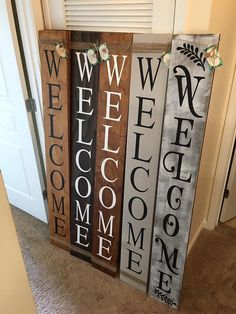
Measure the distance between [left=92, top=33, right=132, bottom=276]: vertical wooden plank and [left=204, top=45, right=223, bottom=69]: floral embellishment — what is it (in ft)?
1.15

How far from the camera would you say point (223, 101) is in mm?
1678

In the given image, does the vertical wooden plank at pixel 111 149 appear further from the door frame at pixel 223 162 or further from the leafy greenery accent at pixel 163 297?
the door frame at pixel 223 162

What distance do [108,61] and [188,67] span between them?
0.39 m

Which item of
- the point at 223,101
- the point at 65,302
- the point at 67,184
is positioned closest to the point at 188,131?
the point at 223,101

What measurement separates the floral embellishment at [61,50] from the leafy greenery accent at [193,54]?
60 cm

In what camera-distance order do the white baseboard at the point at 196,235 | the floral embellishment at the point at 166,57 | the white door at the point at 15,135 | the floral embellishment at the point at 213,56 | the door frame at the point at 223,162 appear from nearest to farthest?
the floral embellishment at the point at 213,56 < the floral embellishment at the point at 166,57 < the white door at the point at 15,135 < the door frame at the point at 223,162 < the white baseboard at the point at 196,235

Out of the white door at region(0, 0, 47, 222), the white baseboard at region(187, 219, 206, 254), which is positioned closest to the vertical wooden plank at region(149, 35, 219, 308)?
the white baseboard at region(187, 219, 206, 254)

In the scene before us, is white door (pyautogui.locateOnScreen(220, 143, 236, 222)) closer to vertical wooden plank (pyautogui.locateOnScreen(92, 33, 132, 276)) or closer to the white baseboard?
the white baseboard

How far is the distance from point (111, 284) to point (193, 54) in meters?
1.38

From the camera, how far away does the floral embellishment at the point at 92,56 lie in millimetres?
1346

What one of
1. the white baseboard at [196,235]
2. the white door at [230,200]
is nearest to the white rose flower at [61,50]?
the white door at [230,200]

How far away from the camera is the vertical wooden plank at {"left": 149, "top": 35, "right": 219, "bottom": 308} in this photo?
1132 mm

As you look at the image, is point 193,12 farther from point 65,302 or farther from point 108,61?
point 65,302

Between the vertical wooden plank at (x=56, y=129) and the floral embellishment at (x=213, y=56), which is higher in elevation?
the floral embellishment at (x=213, y=56)
